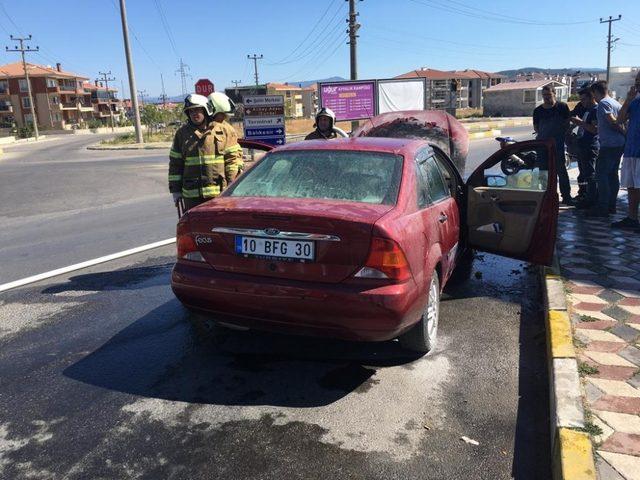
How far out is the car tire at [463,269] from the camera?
5595mm

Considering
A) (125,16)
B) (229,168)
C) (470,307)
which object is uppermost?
(125,16)

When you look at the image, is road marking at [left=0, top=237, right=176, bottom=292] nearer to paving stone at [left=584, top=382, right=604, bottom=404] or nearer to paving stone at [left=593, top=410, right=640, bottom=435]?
paving stone at [left=584, top=382, right=604, bottom=404]

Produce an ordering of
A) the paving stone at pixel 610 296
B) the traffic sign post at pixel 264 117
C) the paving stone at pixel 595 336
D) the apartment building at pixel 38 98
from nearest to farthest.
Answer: the paving stone at pixel 595 336, the paving stone at pixel 610 296, the traffic sign post at pixel 264 117, the apartment building at pixel 38 98

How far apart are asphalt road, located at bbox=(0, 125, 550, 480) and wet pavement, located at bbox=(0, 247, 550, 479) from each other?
0.03ft

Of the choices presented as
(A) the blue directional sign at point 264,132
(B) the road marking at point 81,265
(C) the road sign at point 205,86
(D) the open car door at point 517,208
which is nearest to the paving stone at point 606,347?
(D) the open car door at point 517,208

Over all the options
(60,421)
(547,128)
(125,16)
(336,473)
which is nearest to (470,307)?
(336,473)

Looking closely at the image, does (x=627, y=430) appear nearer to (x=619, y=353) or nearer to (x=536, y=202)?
(x=619, y=353)

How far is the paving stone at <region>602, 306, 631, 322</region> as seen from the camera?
4.21 m

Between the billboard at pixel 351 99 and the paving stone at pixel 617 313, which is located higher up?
the billboard at pixel 351 99

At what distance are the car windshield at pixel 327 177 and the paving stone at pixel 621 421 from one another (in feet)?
5.51

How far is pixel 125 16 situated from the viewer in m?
33.2

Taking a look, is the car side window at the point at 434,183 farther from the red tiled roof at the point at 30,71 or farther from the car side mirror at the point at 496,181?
the red tiled roof at the point at 30,71

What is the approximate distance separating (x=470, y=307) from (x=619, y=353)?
4.61 ft

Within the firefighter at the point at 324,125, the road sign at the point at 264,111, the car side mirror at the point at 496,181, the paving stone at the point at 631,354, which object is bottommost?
the paving stone at the point at 631,354
